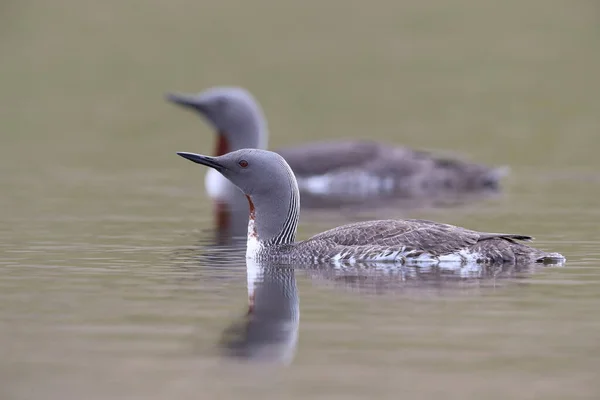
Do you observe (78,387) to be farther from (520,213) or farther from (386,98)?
(386,98)

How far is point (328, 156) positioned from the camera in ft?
56.3

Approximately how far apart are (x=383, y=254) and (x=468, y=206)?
5282mm

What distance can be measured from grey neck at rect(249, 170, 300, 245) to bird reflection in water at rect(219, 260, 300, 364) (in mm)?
475

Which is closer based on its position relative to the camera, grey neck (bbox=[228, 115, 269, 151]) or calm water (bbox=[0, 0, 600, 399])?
calm water (bbox=[0, 0, 600, 399])

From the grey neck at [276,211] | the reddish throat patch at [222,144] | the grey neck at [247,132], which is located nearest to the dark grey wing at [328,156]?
the grey neck at [247,132]

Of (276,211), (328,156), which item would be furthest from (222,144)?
(276,211)

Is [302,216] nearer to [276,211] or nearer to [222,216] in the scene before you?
[222,216]

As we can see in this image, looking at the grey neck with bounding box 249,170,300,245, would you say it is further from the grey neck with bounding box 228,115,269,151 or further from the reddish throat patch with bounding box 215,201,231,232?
the grey neck with bounding box 228,115,269,151

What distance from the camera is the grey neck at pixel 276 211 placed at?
9289 mm

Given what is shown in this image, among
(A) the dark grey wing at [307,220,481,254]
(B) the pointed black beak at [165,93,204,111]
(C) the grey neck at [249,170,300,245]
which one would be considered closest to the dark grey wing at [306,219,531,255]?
(A) the dark grey wing at [307,220,481,254]

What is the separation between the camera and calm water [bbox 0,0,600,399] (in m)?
6.20

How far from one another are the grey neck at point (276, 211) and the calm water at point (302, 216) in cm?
36

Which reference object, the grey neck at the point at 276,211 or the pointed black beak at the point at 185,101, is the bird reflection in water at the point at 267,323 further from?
the pointed black beak at the point at 185,101

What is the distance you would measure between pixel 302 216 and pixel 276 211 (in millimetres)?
3763
